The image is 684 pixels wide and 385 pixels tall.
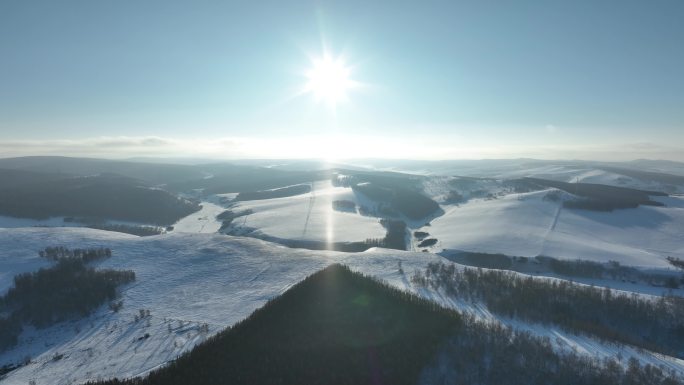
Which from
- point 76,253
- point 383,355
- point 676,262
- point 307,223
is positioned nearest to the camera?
point 383,355

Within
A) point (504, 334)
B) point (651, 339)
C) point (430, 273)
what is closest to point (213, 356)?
point (504, 334)

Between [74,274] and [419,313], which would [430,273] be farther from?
[74,274]

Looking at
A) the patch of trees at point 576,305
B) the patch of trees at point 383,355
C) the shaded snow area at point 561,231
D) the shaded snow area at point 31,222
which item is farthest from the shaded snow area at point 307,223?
the patch of trees at point 383,355

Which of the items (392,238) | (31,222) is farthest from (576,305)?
(31,222)

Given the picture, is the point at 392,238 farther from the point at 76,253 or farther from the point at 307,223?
the point at 76,253

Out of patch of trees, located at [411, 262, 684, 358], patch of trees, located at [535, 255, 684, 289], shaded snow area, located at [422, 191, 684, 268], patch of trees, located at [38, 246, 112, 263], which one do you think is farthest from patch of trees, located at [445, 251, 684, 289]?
patch of trees, located at [38, 246, 112, 263]

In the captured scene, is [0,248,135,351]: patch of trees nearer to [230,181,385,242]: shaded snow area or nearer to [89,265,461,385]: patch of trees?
[89,265,461,385]: patch of trees
